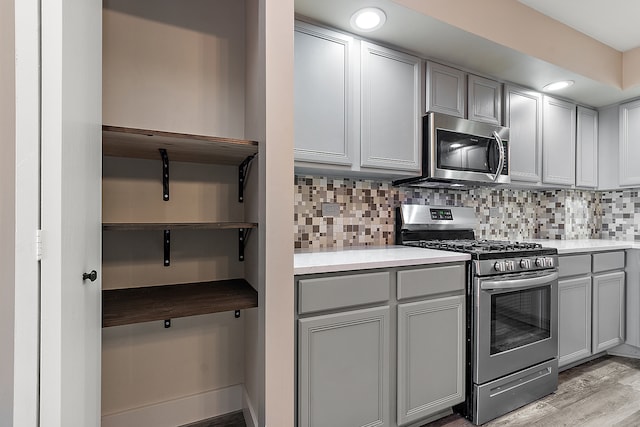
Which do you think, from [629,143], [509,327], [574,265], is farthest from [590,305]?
[629,143]

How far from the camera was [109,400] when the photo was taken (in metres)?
1.51

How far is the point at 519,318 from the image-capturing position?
1.95 metres

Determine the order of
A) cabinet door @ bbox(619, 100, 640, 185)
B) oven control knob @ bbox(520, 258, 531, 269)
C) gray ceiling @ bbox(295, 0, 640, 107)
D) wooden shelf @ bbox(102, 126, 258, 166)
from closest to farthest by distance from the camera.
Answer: wooden shelf @ bbox(102, 126, 258, 166)
gray ceiling @ bbox(295, 0, 640, 107)
oven control knob @ bbox(520, 258, 531, 269)
cabinet door @ bbox(619, 100, 640, 185)

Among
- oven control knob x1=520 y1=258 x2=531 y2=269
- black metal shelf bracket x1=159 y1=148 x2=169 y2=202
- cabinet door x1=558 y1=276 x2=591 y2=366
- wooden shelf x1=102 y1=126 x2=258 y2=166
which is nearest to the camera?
wooden shelf x1=102 y1=126 x2=258 y2=166

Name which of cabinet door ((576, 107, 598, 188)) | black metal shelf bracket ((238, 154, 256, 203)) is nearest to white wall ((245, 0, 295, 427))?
black metal shelf bracket ((238, 154, 256, 203))

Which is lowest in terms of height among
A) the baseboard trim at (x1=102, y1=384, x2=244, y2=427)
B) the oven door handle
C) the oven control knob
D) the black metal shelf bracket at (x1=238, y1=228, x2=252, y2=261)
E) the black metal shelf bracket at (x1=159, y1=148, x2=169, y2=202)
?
the baseboard trim at (x1=102, y1=384, x2=244, y2=427)

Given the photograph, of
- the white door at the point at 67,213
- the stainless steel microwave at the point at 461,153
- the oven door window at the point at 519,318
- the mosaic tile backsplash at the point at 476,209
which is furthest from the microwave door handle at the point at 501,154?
the white door at the point at 67,213

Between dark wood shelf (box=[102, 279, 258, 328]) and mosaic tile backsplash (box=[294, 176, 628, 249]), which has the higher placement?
mosaic tile backsplash (box=[294, 176, 628, 249])

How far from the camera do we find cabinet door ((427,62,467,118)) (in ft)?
7.00

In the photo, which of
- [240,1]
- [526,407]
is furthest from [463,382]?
[240,1]

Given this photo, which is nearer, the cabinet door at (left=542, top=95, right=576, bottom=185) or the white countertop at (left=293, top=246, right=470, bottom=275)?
the white countertop at (left=293, top=246, right=470, bottom=275)

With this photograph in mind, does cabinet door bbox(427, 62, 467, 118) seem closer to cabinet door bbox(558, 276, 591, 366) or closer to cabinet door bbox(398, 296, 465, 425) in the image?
cabinet door bbox(398, 296, 465, 425)
